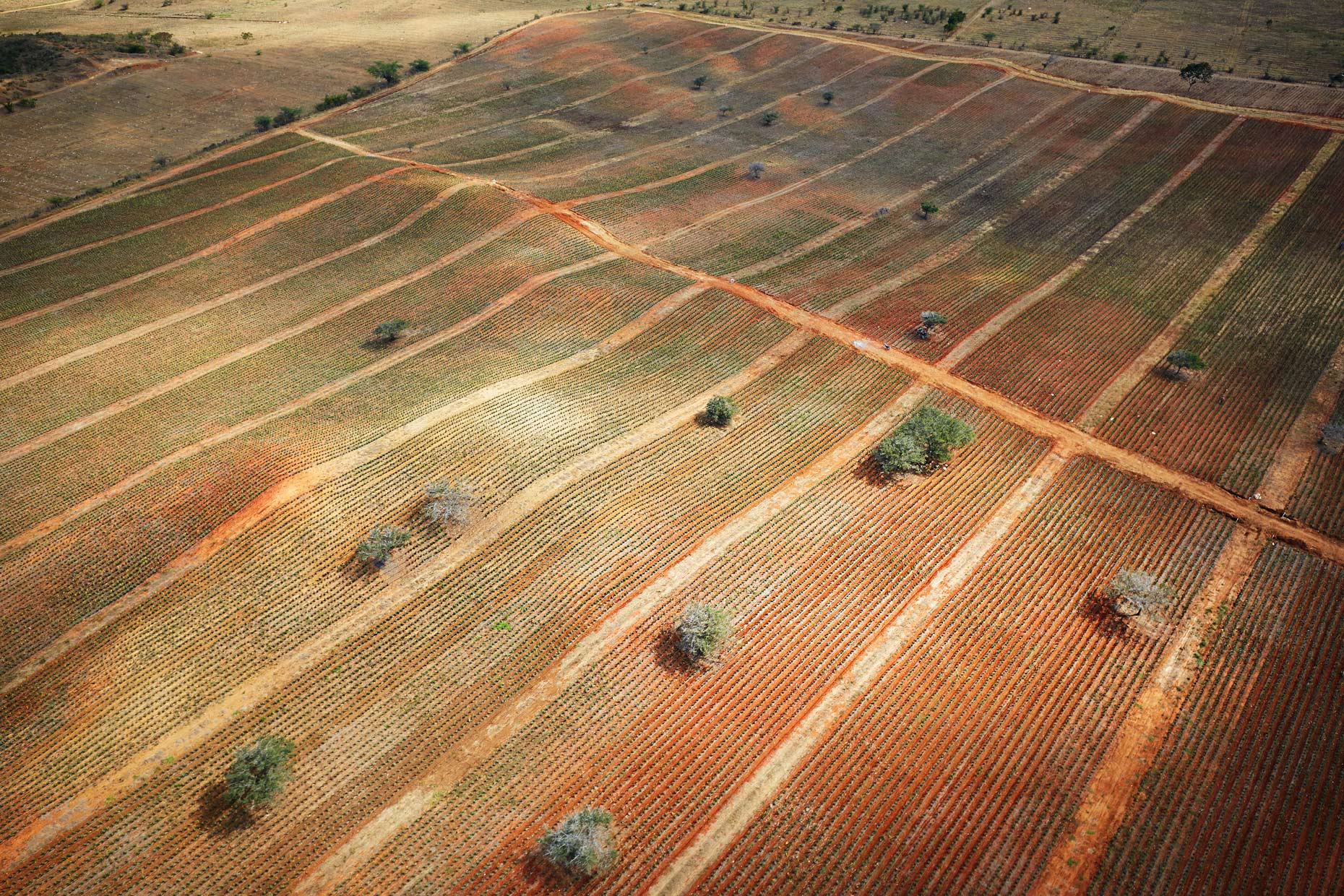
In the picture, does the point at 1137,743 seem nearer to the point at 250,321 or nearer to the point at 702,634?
the point at 702,634

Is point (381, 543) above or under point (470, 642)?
above

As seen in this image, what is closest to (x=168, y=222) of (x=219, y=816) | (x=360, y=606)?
(x=360, y=606)

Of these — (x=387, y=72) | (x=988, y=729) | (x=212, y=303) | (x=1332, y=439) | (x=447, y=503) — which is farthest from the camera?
(x=387, y=72)

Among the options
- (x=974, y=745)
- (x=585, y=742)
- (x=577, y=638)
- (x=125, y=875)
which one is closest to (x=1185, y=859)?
(x=974, y=745)

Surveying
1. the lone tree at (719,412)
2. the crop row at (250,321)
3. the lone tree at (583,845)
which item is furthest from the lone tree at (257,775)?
the crop row at (250,321)

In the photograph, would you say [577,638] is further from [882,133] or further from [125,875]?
[882,133]

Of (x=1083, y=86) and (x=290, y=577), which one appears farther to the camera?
(x=1083, y=86)

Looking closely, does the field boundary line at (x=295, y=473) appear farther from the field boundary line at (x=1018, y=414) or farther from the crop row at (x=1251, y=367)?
the crop row at (x=1251, y=367)
